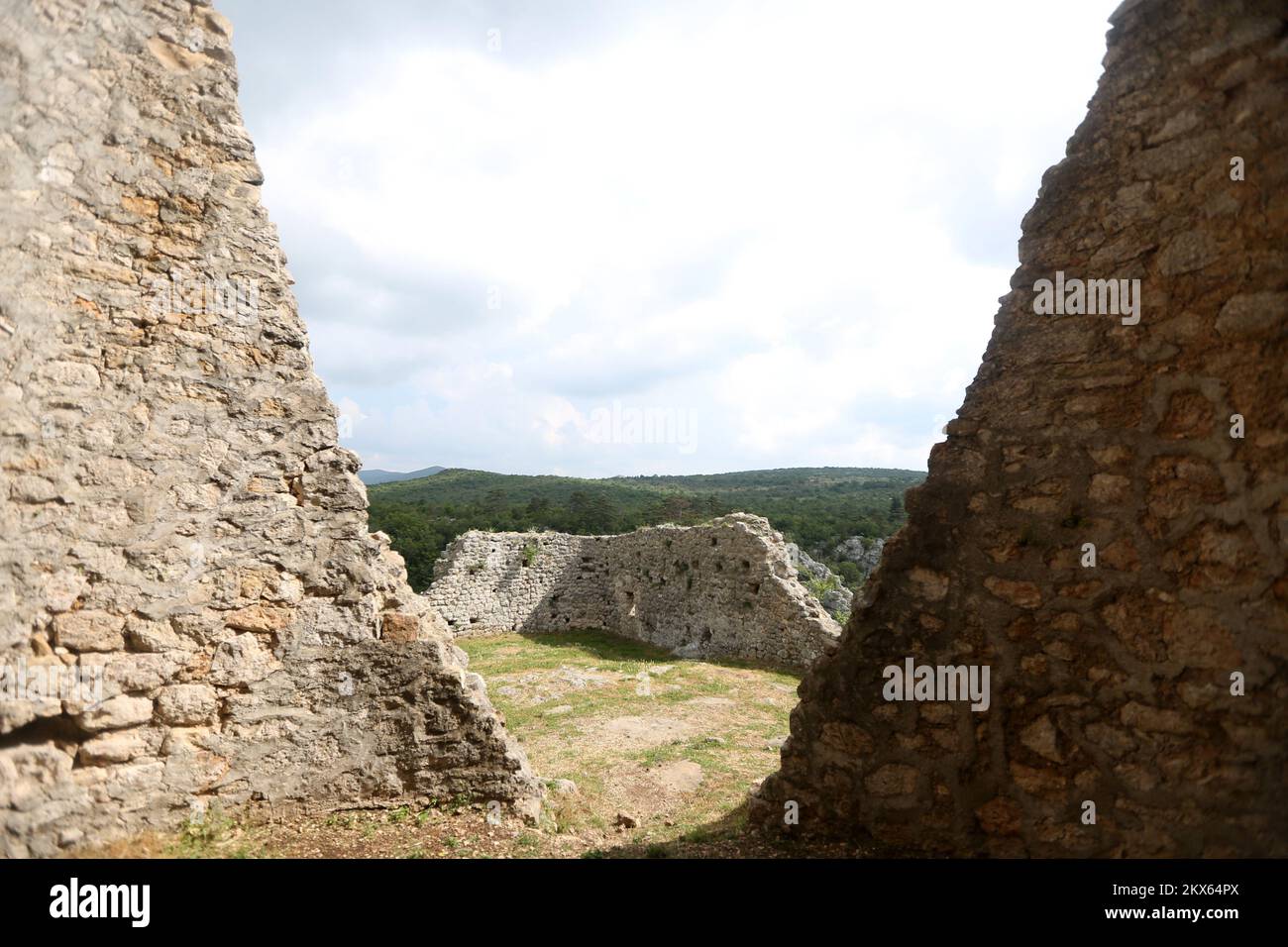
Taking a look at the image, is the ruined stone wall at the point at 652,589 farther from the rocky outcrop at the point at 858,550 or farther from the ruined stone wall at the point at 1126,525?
the ruined stone wall at the point at 1126,525

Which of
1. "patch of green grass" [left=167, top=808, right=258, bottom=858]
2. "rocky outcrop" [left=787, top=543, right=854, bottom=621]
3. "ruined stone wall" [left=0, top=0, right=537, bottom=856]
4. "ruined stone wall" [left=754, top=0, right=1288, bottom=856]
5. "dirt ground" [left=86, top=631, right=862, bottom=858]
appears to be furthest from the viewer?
"rocky outcrop" [left=787, top=543, right=854, bottom=621]

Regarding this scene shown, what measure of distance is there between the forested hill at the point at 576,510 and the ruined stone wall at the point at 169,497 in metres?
2.80

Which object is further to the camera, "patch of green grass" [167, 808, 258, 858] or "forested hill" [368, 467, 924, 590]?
"forested hill" [368, 467, 924, 590]

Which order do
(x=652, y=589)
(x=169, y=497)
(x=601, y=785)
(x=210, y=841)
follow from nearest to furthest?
(x=210, y=841), (x=169, y=497), (x=601, y=785), (x=652, y=589)

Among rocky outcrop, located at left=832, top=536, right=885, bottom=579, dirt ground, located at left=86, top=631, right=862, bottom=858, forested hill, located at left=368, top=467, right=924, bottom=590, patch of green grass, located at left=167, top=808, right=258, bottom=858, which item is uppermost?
forested hill, located at left=368, top=467, right=924, bottom=590

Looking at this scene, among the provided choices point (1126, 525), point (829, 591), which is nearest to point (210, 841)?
point (1126, 525)

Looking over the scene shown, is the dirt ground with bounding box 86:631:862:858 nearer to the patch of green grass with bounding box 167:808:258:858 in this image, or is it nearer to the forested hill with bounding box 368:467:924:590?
the patch of green grass with bounding box 167:808:258:858

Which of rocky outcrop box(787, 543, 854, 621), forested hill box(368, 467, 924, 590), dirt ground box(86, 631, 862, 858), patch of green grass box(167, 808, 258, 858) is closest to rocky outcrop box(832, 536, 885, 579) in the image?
forested hill box(368, 467, 924, 590)

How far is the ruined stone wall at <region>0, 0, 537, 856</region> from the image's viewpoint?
12.2 ft

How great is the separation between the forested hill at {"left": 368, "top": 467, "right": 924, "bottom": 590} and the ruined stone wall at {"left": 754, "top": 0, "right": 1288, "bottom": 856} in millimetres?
2994

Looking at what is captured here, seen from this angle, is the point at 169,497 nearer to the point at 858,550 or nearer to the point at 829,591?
the point at 829,591

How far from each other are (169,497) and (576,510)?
24931 mm

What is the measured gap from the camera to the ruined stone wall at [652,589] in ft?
46.3

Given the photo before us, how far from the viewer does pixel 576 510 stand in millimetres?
29000
